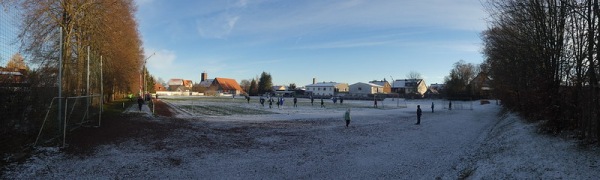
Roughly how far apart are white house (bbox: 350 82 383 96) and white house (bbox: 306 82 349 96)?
5.08 meters

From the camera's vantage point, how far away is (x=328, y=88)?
110812mm

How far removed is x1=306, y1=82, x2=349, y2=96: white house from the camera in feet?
360

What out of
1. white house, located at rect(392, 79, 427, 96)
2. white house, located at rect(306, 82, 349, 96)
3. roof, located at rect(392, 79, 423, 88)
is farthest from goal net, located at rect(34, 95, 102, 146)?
roof, located at rect(392, 79, 423, 88)

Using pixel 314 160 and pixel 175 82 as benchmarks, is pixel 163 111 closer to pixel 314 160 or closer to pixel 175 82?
pixel 314 160

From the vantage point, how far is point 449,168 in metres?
9.11

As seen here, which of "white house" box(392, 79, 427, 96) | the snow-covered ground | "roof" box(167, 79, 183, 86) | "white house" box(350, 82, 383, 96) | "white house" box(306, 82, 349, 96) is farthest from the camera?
"roof" box(167, 79, 183, 86)

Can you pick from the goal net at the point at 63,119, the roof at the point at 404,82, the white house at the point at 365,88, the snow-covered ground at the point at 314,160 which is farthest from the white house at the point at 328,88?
the snow-covered ground at the point at 314,160

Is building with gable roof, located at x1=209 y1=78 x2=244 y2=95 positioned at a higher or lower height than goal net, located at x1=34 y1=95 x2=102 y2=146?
higher

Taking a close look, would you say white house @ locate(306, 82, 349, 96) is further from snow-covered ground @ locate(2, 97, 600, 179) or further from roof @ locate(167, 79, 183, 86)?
snow-covered ground @ locate(2, 97, 600, 179)

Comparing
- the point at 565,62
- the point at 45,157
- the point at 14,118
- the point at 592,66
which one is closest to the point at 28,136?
the point at 14,118

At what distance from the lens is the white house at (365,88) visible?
104 m

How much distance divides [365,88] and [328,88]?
38.6 ft

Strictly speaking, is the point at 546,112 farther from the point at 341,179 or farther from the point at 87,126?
the point at 87,126

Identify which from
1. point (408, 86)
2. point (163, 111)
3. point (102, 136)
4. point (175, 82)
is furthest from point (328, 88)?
point (102, 136)
